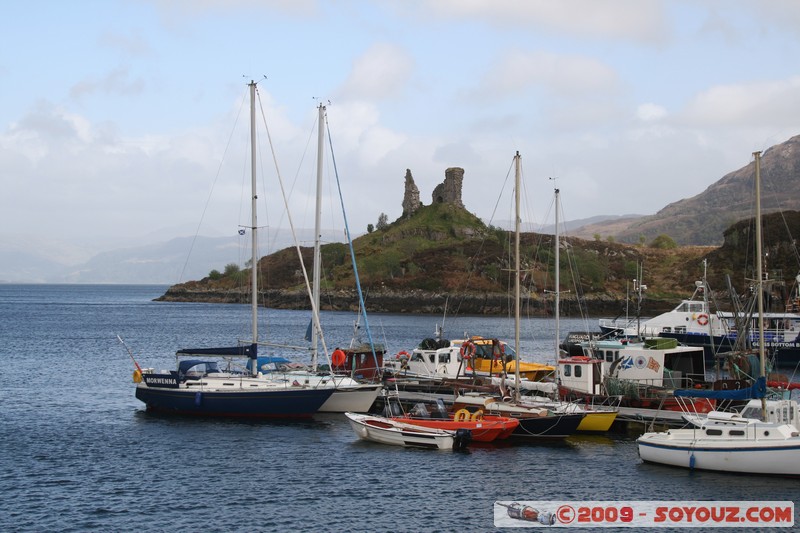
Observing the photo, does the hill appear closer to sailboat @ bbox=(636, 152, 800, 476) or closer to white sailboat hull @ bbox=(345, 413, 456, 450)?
white sailboat hull @ bbox=(345, 413, 456, 450)

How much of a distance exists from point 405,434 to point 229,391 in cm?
1094

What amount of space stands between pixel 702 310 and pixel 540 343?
23095 mm

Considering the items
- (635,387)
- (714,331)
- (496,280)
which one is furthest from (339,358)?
(496,280)

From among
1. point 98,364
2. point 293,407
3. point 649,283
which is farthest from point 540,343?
point 649,283

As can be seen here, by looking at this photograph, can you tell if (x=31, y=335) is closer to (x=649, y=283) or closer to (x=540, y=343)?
(x=540, y=343)

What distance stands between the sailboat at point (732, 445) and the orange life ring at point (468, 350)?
15805mm

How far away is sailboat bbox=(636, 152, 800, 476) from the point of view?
32688 mm

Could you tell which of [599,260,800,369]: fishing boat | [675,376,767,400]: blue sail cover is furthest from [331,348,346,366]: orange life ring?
[599,260,800,369]: fishing boat

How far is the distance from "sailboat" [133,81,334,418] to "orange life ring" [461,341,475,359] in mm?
9046

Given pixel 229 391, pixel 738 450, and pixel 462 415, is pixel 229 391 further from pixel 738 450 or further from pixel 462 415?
pixel 738 450

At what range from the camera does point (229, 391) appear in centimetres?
4497

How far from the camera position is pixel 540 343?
100m

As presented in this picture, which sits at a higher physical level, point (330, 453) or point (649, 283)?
point (649, 283)

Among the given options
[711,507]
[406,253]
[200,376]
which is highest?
[406,253]
